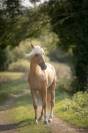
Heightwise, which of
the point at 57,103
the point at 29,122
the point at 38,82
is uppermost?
the point at 38,82

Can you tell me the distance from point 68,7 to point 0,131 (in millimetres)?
11384

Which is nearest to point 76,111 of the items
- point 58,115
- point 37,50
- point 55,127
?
point 58,115

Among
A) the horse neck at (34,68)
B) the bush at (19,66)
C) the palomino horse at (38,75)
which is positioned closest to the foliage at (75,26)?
the palomino horse at (38,75)

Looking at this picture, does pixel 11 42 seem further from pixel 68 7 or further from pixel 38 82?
pixel 38 82

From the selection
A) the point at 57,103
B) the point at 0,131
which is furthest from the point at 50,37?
the point at 0,131

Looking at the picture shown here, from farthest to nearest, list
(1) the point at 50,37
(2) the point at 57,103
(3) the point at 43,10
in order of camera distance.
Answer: (1) the point at 50,37
(3) the point at 43,10
(2) the point at 57,103

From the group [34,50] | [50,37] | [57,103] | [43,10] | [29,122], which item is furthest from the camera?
[50,37]

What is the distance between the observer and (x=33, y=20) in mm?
22984

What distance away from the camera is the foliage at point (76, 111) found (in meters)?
14.3

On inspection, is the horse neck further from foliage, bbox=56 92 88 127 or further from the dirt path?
foliage, bbox=56 92 88 127

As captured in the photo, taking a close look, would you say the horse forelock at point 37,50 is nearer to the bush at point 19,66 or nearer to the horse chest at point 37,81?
the horse chest at point 37,81

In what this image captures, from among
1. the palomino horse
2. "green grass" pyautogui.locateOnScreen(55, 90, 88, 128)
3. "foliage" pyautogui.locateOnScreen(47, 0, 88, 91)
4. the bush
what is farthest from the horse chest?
the bush

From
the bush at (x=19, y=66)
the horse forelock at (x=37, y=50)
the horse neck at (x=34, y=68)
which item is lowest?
the bush at (x=19, y=66)

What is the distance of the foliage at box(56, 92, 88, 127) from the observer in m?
14.3
